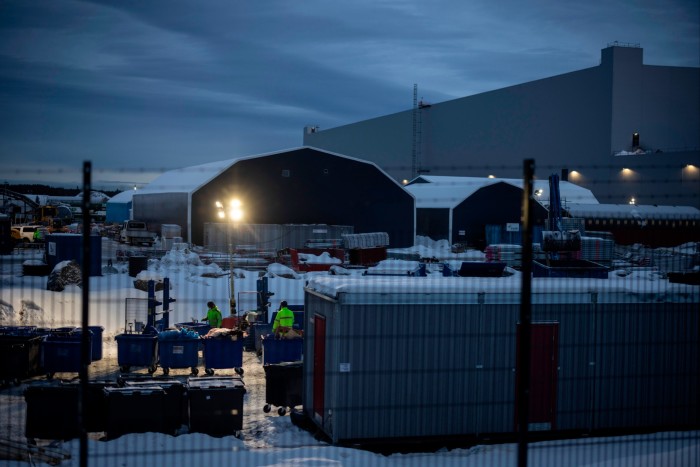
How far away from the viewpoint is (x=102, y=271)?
3036 centimetres

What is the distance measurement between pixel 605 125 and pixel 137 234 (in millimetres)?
41375

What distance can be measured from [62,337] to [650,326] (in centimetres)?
1201

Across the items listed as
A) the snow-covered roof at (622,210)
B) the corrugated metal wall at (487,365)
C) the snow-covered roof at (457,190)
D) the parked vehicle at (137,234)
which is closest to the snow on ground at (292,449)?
the corrugated metal wall at (487,365)

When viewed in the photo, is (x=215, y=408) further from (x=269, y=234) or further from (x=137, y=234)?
(x=137, y=234)

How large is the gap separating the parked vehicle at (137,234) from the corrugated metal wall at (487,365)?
135 ft

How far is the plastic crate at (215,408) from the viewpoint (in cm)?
1078

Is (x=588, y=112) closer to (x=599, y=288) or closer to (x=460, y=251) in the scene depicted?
(x=460, y=251)

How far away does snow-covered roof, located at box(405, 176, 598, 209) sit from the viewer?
53.8m

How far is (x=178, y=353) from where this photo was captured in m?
15.6

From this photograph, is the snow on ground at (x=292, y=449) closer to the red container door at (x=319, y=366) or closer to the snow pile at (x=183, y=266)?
the red container door at (x=319, y=366)

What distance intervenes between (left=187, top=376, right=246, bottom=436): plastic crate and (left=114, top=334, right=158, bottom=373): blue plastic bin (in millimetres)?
5117

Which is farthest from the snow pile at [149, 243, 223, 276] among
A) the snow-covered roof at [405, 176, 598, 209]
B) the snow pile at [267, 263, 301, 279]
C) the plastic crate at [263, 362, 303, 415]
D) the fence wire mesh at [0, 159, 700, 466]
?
the snow-covered roof at [405, 176, 598, 209]

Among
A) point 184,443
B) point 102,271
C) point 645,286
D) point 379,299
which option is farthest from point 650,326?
point 102,271

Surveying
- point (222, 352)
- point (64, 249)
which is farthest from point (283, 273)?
point (222, 352)
